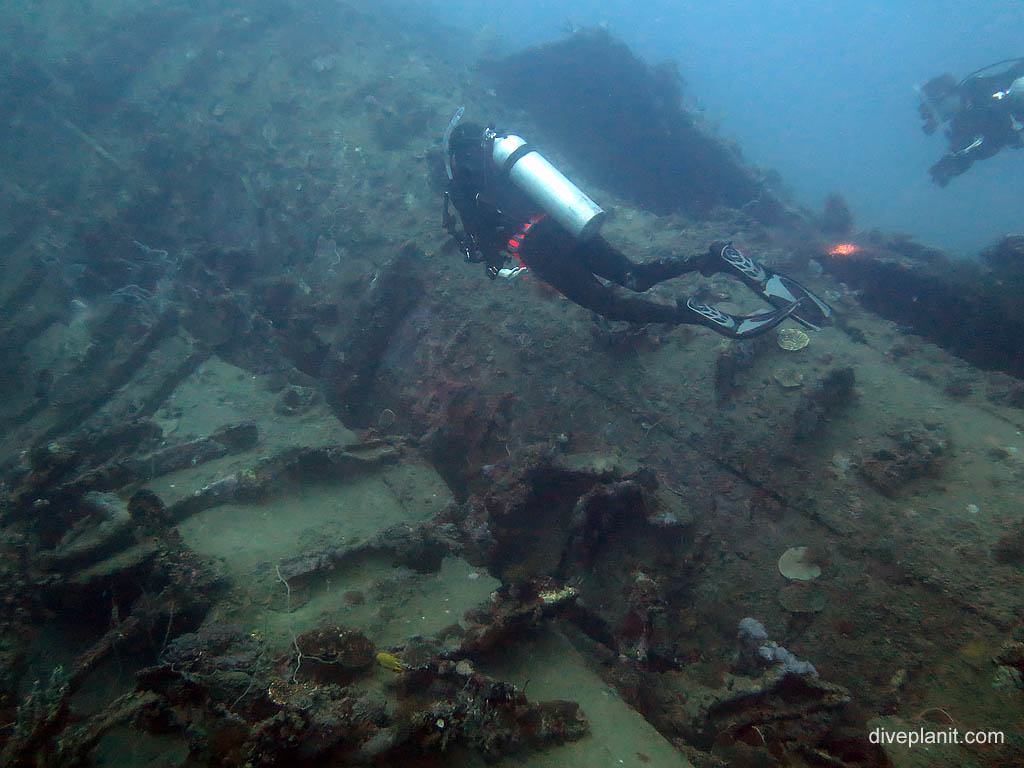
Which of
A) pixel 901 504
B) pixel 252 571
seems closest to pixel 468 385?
pixel 252 571

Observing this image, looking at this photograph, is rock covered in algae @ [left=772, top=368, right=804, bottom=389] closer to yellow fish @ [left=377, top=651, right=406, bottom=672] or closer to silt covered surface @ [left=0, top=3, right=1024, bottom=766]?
silt covered surface @ [left=0, top=3, right=1024, bottom=766]

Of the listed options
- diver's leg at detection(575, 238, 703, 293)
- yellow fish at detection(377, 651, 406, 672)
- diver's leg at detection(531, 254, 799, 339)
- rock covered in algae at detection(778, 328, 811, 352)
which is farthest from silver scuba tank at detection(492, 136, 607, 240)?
yellow fish at detection(377, 651, 406, 672)

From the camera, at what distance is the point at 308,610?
397 cm

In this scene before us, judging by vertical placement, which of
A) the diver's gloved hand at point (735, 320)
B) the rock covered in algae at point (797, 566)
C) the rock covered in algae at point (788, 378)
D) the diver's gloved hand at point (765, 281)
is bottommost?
the rock covered in algae at point (797, 566)

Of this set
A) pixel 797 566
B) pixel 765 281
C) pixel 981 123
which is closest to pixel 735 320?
pixel 765 281

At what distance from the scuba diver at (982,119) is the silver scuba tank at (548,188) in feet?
Result: 34.8

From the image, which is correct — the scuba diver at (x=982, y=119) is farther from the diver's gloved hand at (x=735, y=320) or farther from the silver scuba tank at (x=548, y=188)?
the silver scuba tank at (x=548, y=188)

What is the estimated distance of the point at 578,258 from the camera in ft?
19.3

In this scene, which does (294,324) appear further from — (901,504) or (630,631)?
(901,504)

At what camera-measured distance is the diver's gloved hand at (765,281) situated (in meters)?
5.86

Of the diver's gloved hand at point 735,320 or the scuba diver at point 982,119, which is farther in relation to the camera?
the scuba diver at point 982,119

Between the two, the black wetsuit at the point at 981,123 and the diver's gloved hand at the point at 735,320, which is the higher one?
the black wetsuit at the point at 981,123

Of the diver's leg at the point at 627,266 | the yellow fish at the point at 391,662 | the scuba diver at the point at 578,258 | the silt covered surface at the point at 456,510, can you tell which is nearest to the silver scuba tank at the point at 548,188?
the scuba diver at the point at 578,258

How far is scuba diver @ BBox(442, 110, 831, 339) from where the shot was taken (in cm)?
565
